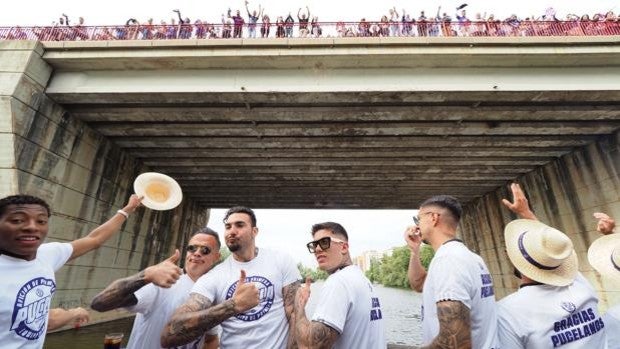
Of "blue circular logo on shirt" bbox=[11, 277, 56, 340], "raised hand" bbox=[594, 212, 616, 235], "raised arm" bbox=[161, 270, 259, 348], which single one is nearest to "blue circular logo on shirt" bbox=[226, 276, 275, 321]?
"raised arm" bbox=[161, 270, 259, 348]

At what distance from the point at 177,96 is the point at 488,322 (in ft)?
38.0

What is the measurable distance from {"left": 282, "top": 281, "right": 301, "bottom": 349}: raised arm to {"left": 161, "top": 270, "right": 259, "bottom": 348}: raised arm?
0.59 metres

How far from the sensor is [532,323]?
2453 millimetres

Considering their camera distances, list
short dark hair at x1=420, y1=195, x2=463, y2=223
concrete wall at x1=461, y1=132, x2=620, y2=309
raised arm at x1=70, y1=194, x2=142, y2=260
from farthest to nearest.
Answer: concrete wall at x1=461, y1=132, x2=620, y2=309 < raised arm at x1=70, y1=194, x2=142, y2=260 < short dark hair at x1=420, y1=195, x2=463, y2=223

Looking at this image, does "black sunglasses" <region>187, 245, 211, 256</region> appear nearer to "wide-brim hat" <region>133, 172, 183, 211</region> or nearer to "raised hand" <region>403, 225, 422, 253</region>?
"wide-brim hat" <region>133, 172, 183, 211</region>

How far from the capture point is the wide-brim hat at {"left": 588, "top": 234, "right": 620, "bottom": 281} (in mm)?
3301

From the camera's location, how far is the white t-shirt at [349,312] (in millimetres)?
2527

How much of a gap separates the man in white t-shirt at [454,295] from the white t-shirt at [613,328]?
56.8 inches

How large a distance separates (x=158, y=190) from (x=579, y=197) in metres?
17.9

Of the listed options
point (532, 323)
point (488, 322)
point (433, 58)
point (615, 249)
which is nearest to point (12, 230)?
point (488, 322)

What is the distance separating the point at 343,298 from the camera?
8.49 ft

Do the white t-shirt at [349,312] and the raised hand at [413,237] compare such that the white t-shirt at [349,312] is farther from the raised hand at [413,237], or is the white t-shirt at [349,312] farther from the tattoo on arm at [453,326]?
the raised hand at [413,237]

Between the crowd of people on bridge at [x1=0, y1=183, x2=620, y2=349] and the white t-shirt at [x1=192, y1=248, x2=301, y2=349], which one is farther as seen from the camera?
the white t-shirt at [x1=192, y1=248, x2=301, y2=349]

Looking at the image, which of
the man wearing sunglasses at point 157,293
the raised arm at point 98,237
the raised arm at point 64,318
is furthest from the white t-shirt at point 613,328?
the raised arm at point 98,237
